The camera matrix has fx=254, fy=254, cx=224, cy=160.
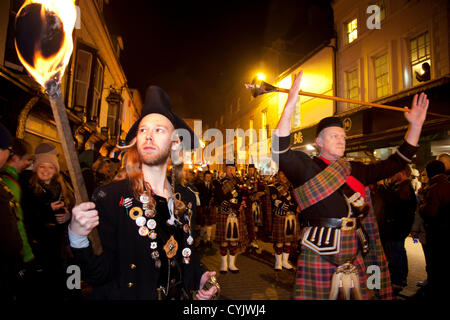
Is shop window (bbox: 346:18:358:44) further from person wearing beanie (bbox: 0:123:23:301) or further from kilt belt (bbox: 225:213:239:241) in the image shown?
person wearing beanie (bbox: 0:123:23:301)

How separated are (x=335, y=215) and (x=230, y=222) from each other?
4.45 m

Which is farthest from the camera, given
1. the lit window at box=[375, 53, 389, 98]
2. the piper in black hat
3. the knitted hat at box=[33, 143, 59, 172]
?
the lit window at box=[375, 53, 389, 98]

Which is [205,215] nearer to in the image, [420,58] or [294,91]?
[294,91]

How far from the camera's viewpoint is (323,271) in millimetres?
2395

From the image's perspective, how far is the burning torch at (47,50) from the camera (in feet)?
3.17

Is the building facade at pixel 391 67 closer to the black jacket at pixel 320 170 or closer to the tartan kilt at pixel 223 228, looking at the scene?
the tartan kilt at pixel 223 228

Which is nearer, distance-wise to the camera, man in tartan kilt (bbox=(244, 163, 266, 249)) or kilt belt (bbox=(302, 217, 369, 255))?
kilt belt (bbox=(302, 217, 369, 255))

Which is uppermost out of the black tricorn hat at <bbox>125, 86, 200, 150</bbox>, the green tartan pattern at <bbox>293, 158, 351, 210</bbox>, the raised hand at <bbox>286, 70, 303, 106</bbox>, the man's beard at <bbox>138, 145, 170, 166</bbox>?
the raised hand at <bbox>286, 70, 303, 106</bbox>

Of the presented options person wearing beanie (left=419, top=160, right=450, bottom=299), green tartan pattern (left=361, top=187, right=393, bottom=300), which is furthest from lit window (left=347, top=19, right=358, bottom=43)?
green tartan pattern (left=361, top=187, right=393, bottom=300)

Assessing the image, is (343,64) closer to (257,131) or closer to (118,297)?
(257,131)

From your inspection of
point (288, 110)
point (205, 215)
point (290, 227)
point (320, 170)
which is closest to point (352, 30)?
point (290, 227)

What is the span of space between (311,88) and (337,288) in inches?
596

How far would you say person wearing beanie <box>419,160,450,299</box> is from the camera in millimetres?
4523

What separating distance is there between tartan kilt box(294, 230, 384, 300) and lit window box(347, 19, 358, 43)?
13.7 metres
